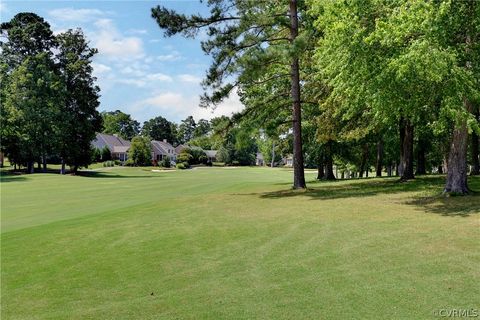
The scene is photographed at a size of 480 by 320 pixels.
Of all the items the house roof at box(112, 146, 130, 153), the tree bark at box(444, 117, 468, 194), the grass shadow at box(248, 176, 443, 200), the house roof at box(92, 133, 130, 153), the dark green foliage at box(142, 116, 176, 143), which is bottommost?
the grass shadow at box(248, 176, 443, 200)

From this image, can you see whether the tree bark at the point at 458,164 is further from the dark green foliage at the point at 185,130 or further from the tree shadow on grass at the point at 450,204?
the dark green foliage at the point at 185,130

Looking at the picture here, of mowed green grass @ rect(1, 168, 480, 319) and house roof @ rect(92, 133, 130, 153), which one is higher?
house roof @ rect(92, 133, 130, 153)

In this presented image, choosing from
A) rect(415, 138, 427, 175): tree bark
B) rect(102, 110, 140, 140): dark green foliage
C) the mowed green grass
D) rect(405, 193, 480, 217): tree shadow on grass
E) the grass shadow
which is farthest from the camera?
rect(102, 110, 140, 140): dark green foliage

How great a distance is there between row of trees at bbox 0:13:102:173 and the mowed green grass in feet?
150

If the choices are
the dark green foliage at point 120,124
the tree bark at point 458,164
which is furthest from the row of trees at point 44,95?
the dark green foliage at point 120,124

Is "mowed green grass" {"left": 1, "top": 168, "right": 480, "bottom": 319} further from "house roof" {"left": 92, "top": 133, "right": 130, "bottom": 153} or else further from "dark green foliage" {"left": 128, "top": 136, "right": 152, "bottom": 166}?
"house roof" {"left": 92, "top": 133, "right": 130, "bottom": 153}

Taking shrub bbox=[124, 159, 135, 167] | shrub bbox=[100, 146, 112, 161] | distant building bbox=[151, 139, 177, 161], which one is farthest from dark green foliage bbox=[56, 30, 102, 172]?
distant building bbox=[151, 139, 177, 161]

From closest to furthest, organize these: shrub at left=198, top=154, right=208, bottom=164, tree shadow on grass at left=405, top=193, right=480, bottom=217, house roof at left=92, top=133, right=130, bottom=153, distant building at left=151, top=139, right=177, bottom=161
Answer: tree shadow on grass at left=405, top=193, right=480, bottom=217 < house roof at left=92, top=133, right=130, bottom=153 < shrub at left=198, top=154, right=208, bottom=164 < distant building at left=151, top=139, right=177, bottom=161

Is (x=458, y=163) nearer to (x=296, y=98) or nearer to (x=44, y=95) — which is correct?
(x=296, y=98)

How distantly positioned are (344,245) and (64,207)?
14.8 m

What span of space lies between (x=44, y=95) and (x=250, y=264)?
5660 centimetres

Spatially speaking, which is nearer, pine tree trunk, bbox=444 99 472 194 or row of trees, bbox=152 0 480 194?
row of trees, bbox=152 0 480 194

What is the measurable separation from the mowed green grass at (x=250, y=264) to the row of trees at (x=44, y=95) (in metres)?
45.7

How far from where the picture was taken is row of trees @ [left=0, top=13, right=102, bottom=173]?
189 ft
